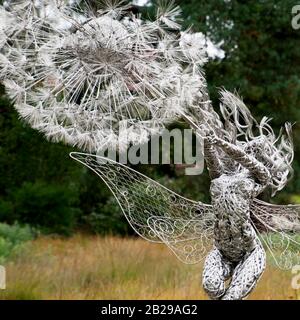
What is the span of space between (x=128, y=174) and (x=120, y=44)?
98cm

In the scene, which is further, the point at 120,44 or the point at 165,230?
the point at 165,230

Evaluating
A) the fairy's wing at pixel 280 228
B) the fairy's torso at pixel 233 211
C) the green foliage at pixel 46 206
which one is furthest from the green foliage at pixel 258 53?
the fairy's torso at pixel 233 211

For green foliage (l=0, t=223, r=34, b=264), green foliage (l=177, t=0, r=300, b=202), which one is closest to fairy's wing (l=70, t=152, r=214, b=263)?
green foliage (l=0, t=223, r=34, b=264)

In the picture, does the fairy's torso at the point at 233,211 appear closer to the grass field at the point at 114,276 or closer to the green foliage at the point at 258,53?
the grass field at the point at 114,276

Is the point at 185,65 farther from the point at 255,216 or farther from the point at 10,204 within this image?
the point at 10,204

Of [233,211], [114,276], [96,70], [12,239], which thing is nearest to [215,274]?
[233,211]

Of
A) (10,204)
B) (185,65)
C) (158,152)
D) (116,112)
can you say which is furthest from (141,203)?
(10,204)

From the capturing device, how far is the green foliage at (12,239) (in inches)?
278

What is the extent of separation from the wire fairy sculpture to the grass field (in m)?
1.40

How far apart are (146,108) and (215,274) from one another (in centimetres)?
106

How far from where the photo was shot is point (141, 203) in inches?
179

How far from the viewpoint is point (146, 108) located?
13.1 feet

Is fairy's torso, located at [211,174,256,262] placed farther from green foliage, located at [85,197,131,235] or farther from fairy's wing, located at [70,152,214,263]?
green foliage, located at [85,197,131,235]

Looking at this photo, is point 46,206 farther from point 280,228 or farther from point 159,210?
point 280,228
